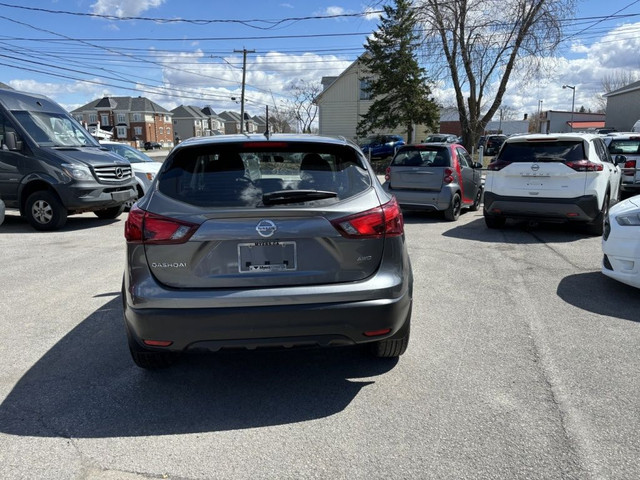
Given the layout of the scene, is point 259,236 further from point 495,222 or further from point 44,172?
point 44,172

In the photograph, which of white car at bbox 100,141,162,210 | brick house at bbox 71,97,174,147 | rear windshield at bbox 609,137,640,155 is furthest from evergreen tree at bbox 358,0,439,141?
brick house at bbox 71,97,174,147

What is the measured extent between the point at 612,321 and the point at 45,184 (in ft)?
32.2

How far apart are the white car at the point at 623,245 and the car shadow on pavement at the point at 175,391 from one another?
3.02 metres

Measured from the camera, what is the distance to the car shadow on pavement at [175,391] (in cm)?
303

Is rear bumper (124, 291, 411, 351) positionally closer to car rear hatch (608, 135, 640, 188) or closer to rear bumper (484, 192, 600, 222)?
rear bumper (484, 192, 600, 222)

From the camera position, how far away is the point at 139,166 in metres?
12.8

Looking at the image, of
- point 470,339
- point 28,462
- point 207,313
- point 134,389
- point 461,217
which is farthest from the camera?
point 461,217

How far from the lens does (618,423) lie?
116 inches

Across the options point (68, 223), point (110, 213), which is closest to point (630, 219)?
point (110, 213)

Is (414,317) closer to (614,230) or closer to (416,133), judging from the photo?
(614,230)

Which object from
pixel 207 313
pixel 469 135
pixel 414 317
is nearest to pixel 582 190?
pixel 414 317

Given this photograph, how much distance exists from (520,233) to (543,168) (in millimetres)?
1401

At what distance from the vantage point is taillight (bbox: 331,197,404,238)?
302cm

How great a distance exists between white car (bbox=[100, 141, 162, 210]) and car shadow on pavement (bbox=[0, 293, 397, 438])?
822cm
